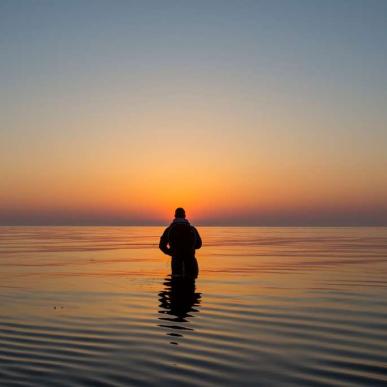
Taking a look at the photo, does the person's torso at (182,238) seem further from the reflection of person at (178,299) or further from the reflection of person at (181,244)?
the reflection of person at (178,299)

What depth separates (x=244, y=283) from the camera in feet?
62.4

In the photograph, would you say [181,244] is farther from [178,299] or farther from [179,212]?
[178,299]

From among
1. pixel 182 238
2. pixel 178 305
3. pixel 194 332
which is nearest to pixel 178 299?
pixel 178 305

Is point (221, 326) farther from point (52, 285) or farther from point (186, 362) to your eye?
point (52, 285)

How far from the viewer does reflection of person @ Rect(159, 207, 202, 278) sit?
18.1 metres

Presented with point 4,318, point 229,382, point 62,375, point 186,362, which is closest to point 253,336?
point 186,362

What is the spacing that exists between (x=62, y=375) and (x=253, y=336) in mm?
3854

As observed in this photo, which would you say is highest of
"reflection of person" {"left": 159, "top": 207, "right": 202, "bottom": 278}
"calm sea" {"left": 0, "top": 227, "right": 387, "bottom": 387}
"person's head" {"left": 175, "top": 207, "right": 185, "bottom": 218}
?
"person's head" {"left": 175, "top": 207, "right": 185, "bottom": 218}

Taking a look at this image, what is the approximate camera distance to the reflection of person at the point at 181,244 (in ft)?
59.5

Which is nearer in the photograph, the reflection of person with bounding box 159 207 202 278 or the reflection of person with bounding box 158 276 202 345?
the reflection of person with bounding box 158 276 202 345

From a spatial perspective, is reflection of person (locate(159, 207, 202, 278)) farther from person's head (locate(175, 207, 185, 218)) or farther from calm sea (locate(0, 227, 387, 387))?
calm sea (locate(0, 227, 387, 387))

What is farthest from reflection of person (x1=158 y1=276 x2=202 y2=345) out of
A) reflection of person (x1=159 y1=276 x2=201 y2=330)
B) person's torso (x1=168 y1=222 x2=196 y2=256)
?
person's torso (x1=168 y1=222 x2=196 y2=256)

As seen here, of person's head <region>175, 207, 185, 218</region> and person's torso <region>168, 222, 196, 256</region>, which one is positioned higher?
person's head <region>175, 207, 185, 218</region>

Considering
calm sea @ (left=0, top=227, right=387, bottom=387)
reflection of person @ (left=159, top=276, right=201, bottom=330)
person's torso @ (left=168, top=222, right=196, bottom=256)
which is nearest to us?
calm sea @ (left=0, top=227, right=387, bottom=387)
